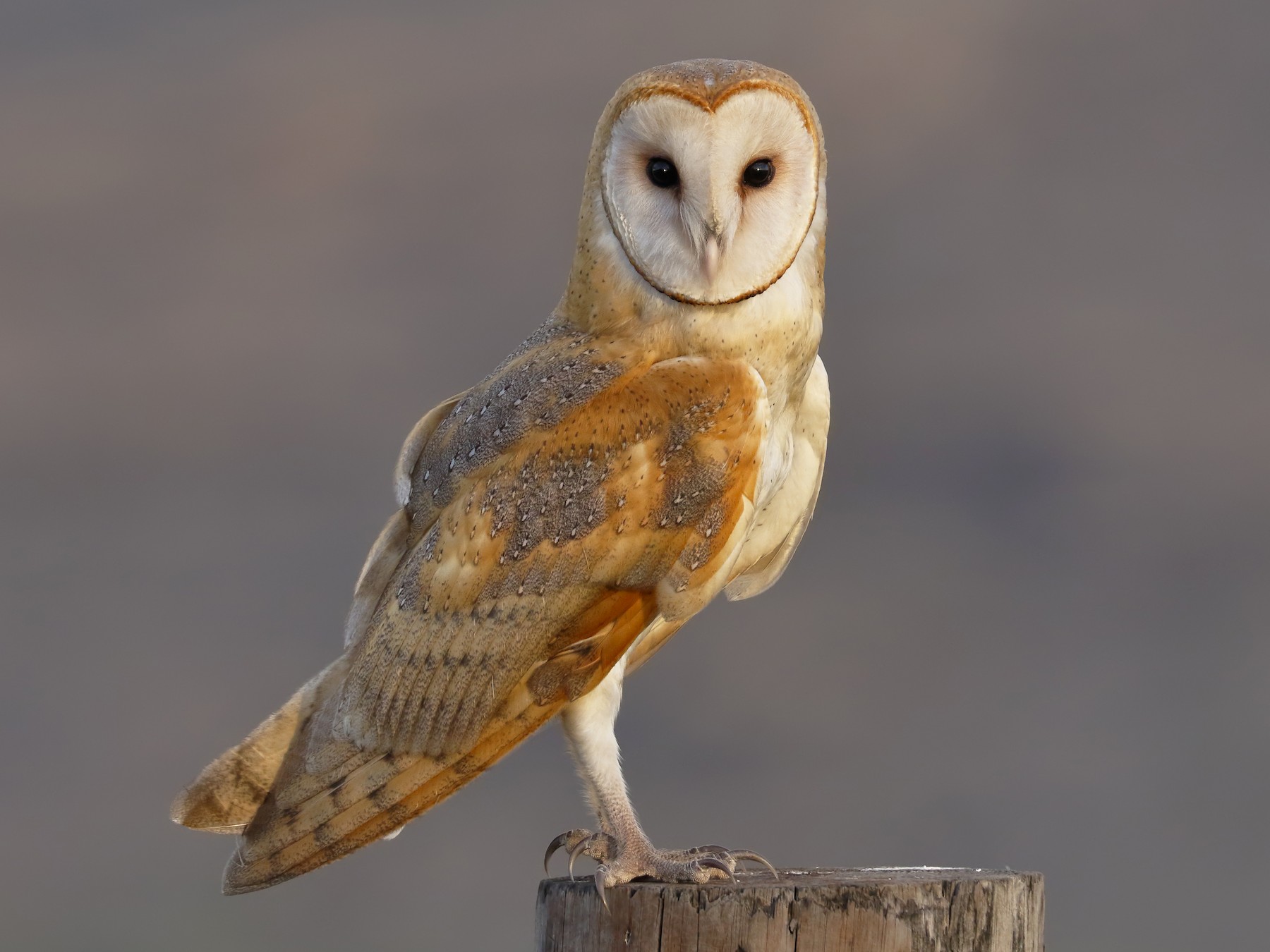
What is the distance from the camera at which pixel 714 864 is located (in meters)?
2.48

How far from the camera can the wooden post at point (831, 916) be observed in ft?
7.20

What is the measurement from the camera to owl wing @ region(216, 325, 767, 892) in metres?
2.49

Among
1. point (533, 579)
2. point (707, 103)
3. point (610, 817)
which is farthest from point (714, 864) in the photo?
point (707, 103)

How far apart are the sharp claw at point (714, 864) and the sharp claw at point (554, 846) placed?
307mm

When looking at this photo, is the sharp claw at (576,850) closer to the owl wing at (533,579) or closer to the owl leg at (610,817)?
the owl leg at (610,817)

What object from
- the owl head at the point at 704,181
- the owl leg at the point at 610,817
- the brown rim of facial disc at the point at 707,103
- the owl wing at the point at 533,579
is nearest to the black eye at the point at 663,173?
the owl head at the point at 704,181

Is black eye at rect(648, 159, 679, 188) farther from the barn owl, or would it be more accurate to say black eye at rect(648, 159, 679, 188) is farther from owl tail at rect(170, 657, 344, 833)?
owl tail at rect(170, 657, 344, 833)

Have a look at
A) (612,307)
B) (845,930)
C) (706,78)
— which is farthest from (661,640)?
(706,78)

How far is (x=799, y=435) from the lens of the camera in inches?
120

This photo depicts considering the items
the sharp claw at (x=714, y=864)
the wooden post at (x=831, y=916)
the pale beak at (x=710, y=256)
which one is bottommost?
the wooden post at (x=831, y=916)

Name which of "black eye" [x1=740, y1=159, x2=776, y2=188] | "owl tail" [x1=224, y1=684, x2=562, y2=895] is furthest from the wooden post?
"black eye" [x1=740, y1=159, x2=776, y2=188]

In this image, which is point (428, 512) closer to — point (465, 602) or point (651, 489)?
point (465, 602)

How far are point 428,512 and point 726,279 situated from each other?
77 cm

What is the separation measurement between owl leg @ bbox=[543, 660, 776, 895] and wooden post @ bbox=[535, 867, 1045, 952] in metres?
0.14
